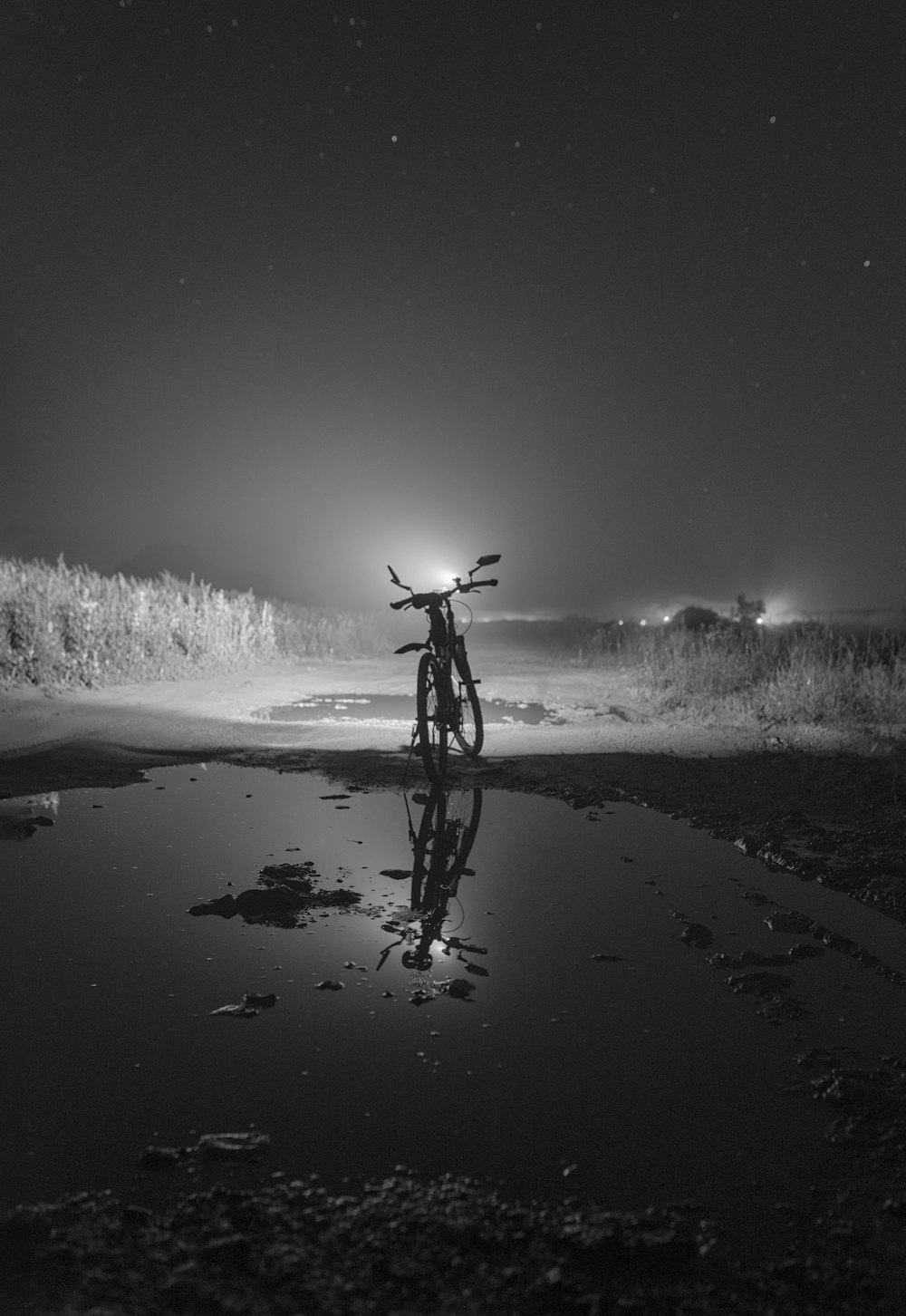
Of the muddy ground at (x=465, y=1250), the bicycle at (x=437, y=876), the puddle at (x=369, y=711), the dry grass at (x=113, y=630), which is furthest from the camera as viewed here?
the dry grass at (x=113, y=630)

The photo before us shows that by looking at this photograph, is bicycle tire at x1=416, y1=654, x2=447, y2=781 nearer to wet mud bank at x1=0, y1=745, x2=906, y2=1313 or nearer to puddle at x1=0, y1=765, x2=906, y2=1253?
puddle at x1=0, y1=765, x2=906, y2=1253

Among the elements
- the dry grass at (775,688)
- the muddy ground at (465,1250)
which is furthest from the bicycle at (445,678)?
the muddy ground at (465,1250)

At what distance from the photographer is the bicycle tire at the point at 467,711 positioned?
331 inches

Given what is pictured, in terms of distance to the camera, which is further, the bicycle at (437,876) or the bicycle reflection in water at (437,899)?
the bicycle at (437,876)

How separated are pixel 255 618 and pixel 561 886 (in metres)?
21.2

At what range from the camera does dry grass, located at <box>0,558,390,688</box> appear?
49.2ft

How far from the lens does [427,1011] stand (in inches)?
125

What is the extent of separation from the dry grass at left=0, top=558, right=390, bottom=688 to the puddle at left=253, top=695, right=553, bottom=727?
4470 millimetres

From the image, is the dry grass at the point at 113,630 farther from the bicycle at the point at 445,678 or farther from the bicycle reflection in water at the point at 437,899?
the bicycle reflection in water at the point at 437,899

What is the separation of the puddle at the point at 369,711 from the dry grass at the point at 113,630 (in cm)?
447

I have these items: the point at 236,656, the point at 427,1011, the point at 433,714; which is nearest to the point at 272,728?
the point at 433,714

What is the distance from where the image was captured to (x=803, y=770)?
7582mm

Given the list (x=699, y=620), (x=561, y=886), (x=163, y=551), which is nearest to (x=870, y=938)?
(x=561, y=886)

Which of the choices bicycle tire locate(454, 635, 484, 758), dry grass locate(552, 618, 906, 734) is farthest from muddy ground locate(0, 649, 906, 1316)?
dry grass locate(552, 618, 906, 734)
